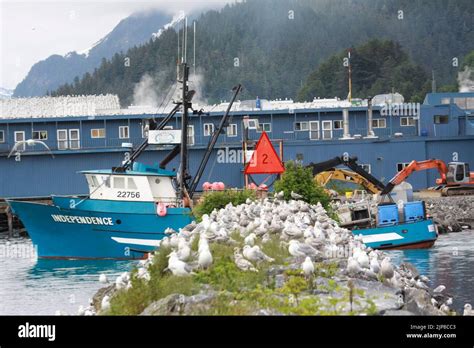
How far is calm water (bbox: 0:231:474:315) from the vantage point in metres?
26.8

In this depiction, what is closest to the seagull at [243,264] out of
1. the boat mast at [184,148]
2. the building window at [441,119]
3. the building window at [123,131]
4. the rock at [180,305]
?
the rock at [180,305]

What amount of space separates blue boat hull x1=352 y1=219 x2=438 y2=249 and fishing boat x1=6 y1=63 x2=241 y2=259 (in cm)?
705

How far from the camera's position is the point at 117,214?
38.8 meters

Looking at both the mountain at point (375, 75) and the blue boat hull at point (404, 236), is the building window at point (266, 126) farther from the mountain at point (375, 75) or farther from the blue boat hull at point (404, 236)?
the mountain at point (375, 75)

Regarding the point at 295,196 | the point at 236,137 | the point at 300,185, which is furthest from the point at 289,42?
the point at 295,196

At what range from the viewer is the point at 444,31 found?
444 ft

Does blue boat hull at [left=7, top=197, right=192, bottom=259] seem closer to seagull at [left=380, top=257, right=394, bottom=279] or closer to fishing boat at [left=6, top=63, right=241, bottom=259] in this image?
fishing boat at [left=6, top=63, right=241, bottom=259]

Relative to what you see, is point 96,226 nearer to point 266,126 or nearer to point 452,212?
point 452,212

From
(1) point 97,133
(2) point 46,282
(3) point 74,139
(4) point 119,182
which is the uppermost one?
(1) point 97,133

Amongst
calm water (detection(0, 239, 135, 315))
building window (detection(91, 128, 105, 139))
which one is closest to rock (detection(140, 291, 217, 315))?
calm water (detection(0, 239, 135, 315))

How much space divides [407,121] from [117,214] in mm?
29608

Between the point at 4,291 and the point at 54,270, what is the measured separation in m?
6.17

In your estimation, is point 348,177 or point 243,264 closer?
point 243,264
